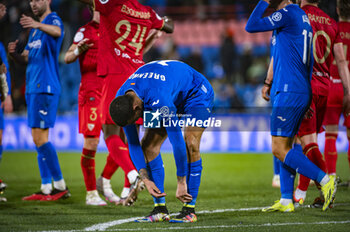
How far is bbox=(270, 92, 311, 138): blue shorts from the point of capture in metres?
5.42

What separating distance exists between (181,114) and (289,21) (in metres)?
1.42

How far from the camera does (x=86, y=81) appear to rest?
7.09 m

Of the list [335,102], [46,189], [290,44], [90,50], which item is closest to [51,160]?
[46,189]

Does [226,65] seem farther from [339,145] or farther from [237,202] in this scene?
[237,202]

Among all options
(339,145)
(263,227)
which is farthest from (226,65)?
(263,227)

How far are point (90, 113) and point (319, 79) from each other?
2.88 m

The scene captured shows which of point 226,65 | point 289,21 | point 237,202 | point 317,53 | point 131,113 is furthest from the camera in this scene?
point 226,65

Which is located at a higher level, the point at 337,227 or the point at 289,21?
the point at 289,21

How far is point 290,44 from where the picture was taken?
18.0ft

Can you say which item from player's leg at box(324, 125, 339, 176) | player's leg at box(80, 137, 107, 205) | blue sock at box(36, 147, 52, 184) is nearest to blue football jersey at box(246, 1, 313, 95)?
player's leg at box(80, 137, 107, 205)

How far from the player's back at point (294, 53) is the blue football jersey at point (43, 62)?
319 cm

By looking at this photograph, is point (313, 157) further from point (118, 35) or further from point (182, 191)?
point (118, 35)

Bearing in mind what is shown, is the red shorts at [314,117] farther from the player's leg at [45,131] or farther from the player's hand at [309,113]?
the player's leg at [45,131]

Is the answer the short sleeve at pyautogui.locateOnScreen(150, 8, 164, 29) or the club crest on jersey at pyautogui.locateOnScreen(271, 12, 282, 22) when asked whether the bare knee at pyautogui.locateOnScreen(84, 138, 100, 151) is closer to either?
the short sleeve at pyautogui.locateOnScreen(150, 8, 164, 29)
